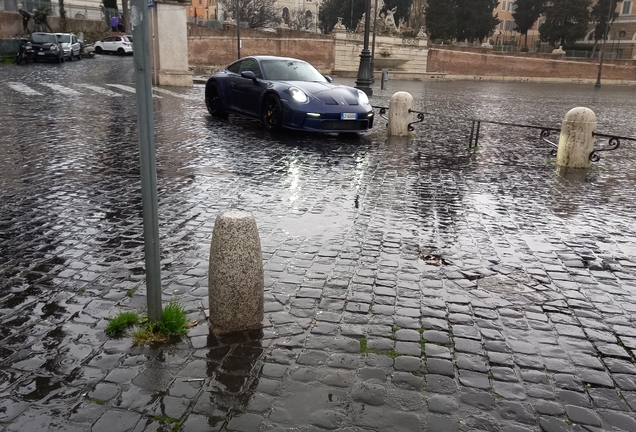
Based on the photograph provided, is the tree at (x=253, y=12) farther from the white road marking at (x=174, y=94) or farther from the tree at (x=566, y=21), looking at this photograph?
the white road marking at (x=174, y=94)

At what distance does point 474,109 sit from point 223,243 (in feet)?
61.8

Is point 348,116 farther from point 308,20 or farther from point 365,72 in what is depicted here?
point 308,20

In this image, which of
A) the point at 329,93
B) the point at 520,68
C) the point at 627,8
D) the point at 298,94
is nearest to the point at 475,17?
the point at 520,68

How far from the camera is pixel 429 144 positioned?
38.1ft

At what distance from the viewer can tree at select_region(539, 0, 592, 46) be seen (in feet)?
220

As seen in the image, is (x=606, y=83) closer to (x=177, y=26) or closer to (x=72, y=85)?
(x=177, y=26)

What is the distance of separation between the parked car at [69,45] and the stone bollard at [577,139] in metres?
29.9

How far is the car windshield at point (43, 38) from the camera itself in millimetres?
31125

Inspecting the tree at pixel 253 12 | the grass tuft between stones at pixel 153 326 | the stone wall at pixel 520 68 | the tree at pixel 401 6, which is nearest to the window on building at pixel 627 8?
the stone wall at pixel 520 68

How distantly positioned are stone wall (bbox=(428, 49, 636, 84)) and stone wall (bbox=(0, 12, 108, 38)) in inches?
1186

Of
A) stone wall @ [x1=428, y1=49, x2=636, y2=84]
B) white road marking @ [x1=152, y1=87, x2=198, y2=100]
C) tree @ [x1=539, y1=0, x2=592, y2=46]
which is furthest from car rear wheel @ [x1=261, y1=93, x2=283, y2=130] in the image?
tree @ [x1=539, y1=0, x2=592, y2=46]

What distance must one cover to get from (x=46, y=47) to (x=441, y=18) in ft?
146

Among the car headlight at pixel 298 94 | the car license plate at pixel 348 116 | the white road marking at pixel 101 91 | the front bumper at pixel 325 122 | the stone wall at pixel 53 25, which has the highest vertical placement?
the stone wall at pixel 53 25

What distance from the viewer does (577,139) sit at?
376 inches
